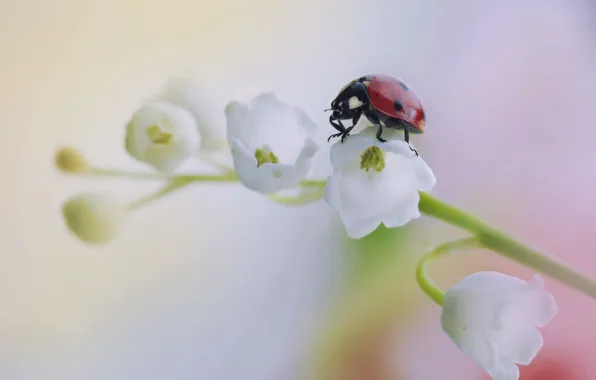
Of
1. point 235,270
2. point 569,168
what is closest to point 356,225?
point 235,270

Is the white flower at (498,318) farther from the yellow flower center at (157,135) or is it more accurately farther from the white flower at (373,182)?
the yellow flower center at (157,135)

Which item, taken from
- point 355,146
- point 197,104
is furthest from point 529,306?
point 197,104

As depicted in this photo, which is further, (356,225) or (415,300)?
(415,300)

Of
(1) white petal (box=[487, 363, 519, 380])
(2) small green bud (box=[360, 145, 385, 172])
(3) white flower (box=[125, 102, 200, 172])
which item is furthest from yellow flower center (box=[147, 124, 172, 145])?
(1) white petal (box=[487, 363, 519, 380])

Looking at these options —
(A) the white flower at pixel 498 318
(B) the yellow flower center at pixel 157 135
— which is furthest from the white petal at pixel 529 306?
(B) the yellow flower center at pixel 157 135

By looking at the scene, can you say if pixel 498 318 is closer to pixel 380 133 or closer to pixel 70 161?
pixel 380 133

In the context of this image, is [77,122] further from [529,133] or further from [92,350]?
[529,133]
